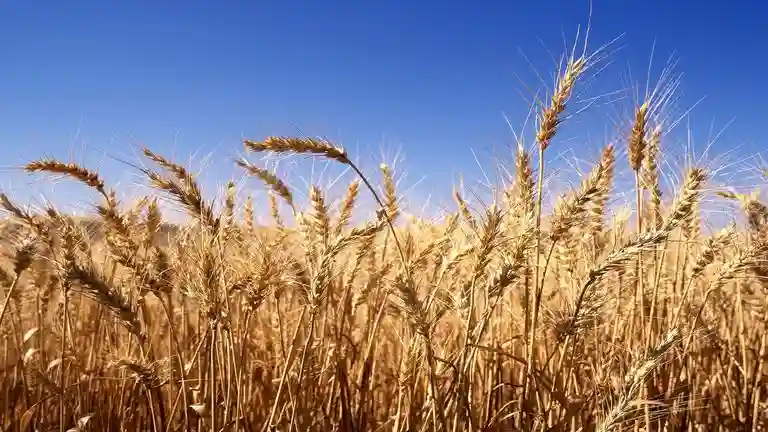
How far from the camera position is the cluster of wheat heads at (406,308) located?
1.73m

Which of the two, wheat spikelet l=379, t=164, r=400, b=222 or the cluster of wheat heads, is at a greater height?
wheat spikelet l=379, t=164, r=400, b=222

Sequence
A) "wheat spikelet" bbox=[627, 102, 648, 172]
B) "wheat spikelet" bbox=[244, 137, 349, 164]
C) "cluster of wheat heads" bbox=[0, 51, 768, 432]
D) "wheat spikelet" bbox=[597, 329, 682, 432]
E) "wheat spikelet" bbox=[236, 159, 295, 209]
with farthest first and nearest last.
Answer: "wheat spikelet" bbox=[236, 159, 295, 209] → "wheat spikelet" bbox=[627, 102, 648, 172] → "wheat spikelet" bbox=[244, 137, 349, 164] → "cluster of wheat heads" bbox=[0, 51, 768, 432] → "wheat spikelet" bbox=[597, 329, 682, 432]

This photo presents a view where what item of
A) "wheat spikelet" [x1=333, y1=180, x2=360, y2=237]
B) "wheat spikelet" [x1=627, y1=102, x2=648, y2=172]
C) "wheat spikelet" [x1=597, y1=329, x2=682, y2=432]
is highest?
"wheat spikelet" [x1=627, y1=102, x2=648, y2=172]

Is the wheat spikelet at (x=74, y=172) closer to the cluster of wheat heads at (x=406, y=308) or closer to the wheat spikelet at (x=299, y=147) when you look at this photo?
the cluster of wheat heads at (x=406, y=308)

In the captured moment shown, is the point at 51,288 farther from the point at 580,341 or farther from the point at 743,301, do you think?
the point at 743,301

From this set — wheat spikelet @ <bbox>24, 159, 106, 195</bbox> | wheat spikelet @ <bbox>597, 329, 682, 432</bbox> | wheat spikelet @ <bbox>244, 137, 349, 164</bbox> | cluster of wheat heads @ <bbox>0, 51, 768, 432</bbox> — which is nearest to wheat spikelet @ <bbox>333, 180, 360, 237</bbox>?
cluster of wheat heads @ <bbox>0, 51, 768, 432</bbox>

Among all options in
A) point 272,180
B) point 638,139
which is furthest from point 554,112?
point 272,180

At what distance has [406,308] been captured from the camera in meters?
1.58

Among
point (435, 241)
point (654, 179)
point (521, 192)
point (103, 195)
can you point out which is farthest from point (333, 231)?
point (654, 179)

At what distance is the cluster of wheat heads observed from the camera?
1729mm

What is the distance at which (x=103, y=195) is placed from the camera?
7.57 ft

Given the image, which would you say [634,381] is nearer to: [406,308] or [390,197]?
[406,308]

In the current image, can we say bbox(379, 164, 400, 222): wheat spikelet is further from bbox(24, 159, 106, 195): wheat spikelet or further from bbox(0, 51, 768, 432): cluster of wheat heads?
bbox(24, 159, 106, 195): wheat spikelet

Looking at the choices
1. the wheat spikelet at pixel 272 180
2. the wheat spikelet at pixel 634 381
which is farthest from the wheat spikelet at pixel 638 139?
the wheat spikelet at pixel 272 180
